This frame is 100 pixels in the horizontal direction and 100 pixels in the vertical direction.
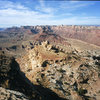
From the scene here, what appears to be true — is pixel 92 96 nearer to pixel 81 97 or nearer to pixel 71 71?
pixel 81 97

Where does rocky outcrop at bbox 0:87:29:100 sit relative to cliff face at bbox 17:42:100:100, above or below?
above

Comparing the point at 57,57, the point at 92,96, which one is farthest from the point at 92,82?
the point at 57,57

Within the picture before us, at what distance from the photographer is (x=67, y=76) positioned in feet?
72.6

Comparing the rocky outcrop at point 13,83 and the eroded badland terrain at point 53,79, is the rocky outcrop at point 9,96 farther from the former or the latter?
the rocky outcrop at point 13,83

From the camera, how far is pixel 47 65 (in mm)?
26281

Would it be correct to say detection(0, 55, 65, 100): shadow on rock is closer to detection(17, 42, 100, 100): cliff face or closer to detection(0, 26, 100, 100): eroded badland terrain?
detection(0, 26, 100, 100): eroded badland terrain

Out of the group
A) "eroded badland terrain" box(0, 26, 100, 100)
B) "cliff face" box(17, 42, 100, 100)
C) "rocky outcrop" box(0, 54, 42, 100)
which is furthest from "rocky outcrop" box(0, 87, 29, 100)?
"cliff face" box(17, 42, 100, 100)

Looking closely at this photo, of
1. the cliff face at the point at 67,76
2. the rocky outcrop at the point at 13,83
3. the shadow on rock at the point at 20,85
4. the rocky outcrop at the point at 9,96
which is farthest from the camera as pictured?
the cliff face at the point at 67,76

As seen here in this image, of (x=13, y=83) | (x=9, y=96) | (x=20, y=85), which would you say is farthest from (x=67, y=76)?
(x=9, y=96)

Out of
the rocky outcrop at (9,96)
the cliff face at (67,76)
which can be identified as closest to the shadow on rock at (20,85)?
the cliff face at (67,76)

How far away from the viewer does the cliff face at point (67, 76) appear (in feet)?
59.5

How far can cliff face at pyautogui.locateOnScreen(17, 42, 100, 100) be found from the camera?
59.5ft

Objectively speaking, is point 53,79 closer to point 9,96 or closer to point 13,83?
point 13,83

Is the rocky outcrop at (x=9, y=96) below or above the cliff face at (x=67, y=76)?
above
